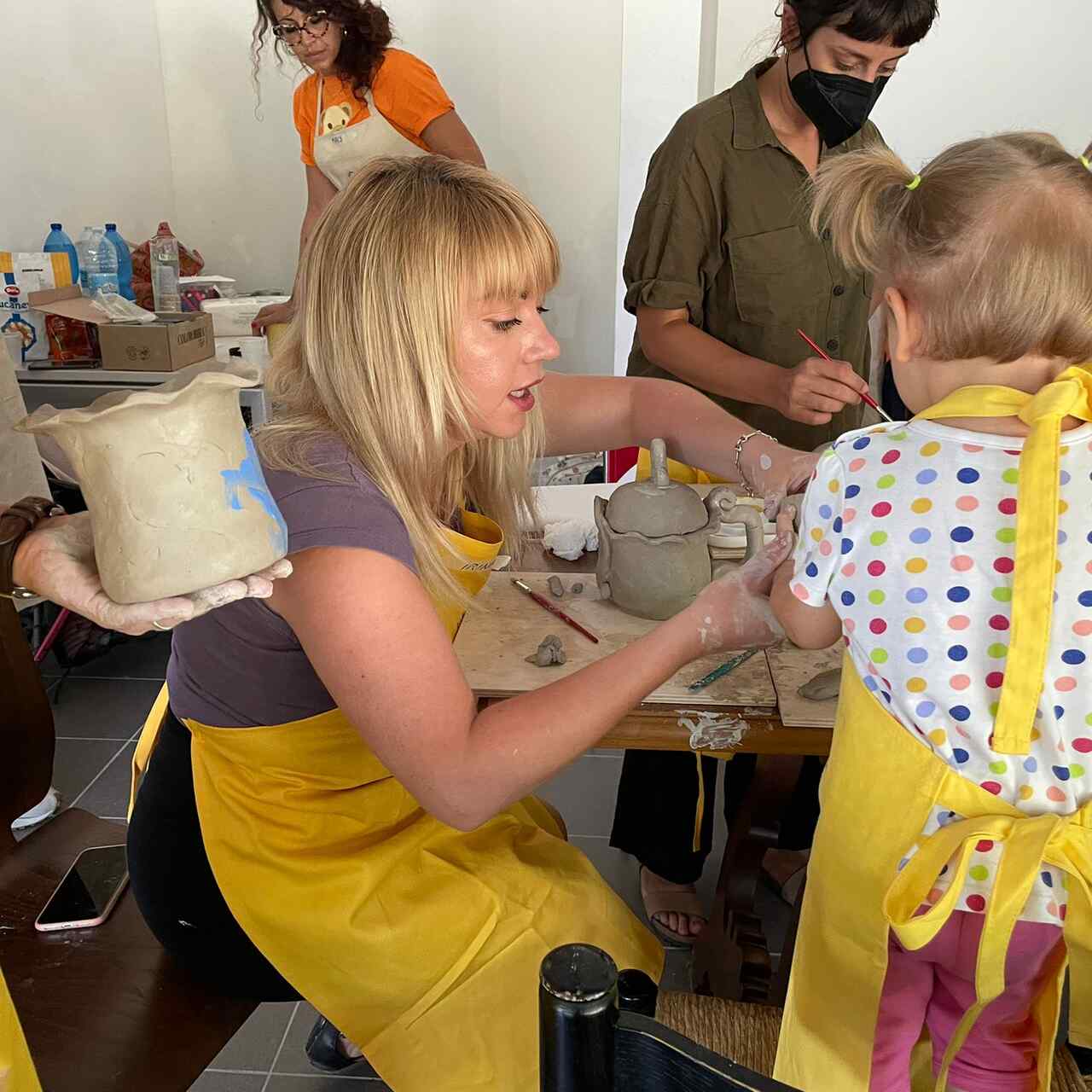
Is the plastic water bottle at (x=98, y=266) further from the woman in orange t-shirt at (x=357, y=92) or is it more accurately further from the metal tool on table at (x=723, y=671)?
the metal tool on table at (x=723, y=671)

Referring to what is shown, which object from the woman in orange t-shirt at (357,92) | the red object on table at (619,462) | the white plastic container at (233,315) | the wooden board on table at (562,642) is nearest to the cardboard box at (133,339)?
the white plastic container at (233,315)

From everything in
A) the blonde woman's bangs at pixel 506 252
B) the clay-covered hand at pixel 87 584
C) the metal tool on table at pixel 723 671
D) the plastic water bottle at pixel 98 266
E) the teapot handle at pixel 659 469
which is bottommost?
the metal tool on table at pixel 723 671

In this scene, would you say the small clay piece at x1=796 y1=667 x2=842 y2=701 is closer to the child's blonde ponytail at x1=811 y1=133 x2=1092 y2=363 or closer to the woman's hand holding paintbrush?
the child's blonde ponytail at x1=811 y1=133 x2=1092 y2=363

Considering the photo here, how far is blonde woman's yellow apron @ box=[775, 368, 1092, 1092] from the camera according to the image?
Answer: 1.02m

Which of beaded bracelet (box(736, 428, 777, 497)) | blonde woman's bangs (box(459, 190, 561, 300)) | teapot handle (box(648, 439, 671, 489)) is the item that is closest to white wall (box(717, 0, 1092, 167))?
beaded bracelet (box(736, 428, 777, 497))

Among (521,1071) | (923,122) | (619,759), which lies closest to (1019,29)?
(923,122)

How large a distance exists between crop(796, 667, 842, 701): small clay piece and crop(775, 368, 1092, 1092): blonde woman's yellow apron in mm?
177

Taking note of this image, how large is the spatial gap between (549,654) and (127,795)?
1795 millimetres

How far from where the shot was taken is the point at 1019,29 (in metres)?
4.22

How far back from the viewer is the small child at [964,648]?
1049 mm

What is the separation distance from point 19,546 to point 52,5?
156 inches

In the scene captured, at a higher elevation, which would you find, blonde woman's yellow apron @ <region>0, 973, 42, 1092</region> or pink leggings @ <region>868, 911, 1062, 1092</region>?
blonde woman's yellow apron @ <region>0, 973, 42, 1092</region>

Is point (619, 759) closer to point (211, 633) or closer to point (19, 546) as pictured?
point (211, 633)

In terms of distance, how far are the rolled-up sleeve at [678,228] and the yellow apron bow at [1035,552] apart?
143 centimetres
